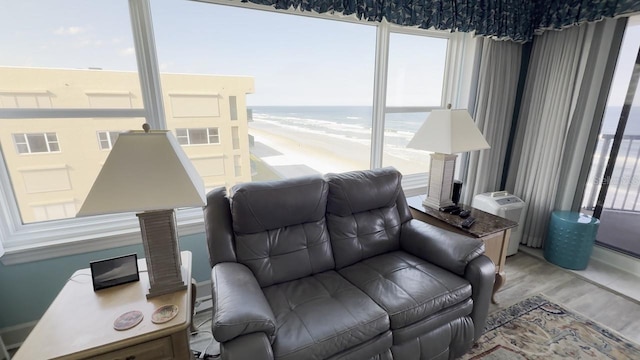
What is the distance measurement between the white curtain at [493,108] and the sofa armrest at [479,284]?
5.45 feet

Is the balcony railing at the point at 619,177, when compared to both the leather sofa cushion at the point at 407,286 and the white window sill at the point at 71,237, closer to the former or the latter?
the leather sofa cushion at the point at 407,286

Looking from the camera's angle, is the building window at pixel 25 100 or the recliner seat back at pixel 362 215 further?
the recliner seat back at pixel 362 215

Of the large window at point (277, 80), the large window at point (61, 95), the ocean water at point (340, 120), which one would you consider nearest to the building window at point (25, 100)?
the large window at point (61, 95)

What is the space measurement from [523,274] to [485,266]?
1352 mm

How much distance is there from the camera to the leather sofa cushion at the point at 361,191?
74.4 inches

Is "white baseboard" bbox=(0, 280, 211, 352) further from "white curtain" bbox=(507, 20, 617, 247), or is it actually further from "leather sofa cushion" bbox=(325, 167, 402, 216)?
"white curtain" bbox=(507, 20, 617, 247)

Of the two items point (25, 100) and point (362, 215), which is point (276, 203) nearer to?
point (362, 215)

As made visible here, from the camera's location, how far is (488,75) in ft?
9.22

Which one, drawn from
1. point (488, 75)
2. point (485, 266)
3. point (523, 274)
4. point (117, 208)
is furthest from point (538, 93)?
point (117, 208)

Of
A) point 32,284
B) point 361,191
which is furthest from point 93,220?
point 361,191

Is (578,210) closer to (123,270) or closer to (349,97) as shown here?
(349,97)

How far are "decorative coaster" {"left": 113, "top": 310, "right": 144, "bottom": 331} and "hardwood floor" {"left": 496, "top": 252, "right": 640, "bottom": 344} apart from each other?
88.9 inches

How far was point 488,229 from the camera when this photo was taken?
6.34 ft

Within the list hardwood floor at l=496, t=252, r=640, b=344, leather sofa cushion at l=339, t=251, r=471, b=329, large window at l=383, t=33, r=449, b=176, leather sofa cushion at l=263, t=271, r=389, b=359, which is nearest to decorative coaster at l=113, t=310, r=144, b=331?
leather sofa cushion at l=263, t=271, r=389, b=359
